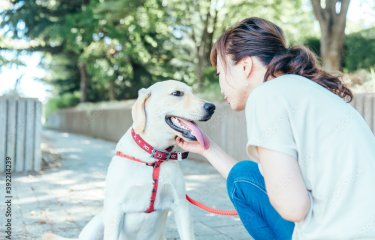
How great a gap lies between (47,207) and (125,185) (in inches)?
92.1

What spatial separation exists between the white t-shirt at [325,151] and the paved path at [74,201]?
2196 mm

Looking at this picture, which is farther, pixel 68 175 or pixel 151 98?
pixel 68 175

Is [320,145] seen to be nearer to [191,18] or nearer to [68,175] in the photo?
[68,175]

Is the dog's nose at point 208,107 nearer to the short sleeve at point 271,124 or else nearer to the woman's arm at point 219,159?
the woman's arm at point 219,159

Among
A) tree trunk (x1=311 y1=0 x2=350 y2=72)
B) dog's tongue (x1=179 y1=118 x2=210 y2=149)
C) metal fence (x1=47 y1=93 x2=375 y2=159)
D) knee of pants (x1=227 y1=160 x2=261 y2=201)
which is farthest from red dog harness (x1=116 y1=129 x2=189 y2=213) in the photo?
tree trunk (x1=311 y1=0 x2=350 y2=72)

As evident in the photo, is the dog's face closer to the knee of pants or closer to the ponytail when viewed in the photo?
the knee of pants

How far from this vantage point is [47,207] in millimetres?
4551

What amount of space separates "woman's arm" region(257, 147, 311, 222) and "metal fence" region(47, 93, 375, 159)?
14.0 feet

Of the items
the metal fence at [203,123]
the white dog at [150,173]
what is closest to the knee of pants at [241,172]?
the white dog at [150,173]

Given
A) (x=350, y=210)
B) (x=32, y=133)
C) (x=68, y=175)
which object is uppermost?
(x=350, y=210)

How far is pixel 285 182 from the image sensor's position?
1412 mm

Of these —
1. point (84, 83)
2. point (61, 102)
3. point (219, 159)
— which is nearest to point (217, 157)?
point (219, 159)

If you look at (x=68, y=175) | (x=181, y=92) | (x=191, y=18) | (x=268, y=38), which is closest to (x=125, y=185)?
(x=181, y=92)

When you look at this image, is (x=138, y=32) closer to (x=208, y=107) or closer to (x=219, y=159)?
(x=208, y=107)
